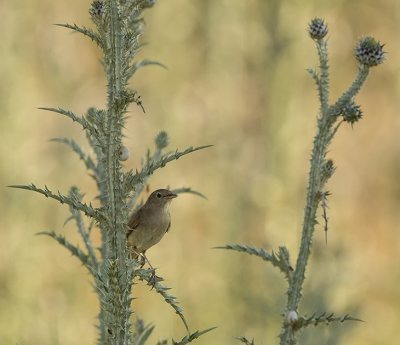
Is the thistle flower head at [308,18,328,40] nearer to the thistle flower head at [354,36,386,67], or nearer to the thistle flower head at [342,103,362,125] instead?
the thistle flower head at [354,36,386,67]

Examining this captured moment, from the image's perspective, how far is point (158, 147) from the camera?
3.46 m

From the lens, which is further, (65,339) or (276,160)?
(276,160)

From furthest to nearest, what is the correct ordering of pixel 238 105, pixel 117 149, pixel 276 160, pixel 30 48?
pixel 238 105, pixel 30 48, pixel 276 160, pixel 117 149

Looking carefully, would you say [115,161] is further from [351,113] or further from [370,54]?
[370,54]

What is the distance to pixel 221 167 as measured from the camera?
8.97m

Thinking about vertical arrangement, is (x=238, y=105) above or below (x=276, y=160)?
above

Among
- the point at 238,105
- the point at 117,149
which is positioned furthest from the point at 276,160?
the point at 117,149

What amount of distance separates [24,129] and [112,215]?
5.69m

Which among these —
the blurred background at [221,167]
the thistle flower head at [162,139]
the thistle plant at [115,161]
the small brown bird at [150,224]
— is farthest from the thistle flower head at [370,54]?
the blurred background at [221,167]

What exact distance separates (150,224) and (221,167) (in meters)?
4.83

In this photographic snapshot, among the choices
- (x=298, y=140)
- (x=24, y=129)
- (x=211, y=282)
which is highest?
(x=24, y=129)

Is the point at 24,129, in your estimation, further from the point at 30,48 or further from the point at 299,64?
the point at 299,64

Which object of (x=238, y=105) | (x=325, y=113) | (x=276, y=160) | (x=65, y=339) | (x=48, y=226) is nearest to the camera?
(x=325, y=113)

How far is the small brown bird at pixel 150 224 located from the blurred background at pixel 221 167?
1513 millimetres
